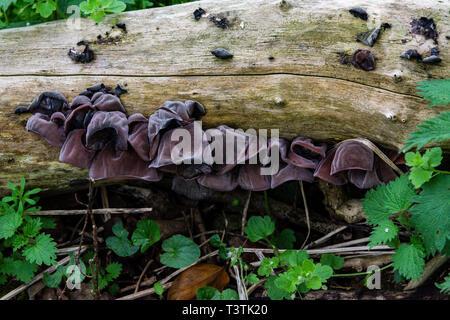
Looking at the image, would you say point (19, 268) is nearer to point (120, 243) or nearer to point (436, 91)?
point (120, 243)

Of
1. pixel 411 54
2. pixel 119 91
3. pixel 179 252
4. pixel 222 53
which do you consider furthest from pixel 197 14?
pixel 179 252

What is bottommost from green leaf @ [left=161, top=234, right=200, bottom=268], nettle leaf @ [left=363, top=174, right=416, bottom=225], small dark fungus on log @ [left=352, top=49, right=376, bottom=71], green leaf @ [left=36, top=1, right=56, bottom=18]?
green leaf @ [left=161, top=234, right=200, bottom=268]

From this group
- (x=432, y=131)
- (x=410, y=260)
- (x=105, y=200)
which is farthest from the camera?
(x=105, y=200)

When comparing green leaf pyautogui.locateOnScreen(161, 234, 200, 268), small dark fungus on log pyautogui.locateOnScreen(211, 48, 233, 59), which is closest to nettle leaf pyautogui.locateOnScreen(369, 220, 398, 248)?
green leaf pyautogui.locateOnScreen(161, 234, 200, 268)

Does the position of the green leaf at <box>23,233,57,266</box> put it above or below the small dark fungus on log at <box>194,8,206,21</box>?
below

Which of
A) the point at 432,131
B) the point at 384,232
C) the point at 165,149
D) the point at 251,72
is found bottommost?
the point at 384,232

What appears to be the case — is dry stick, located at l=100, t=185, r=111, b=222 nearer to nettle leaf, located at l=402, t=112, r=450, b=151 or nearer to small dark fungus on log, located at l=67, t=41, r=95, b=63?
small dark fungus on log, located at l=67, t=41, r=95, b=63
